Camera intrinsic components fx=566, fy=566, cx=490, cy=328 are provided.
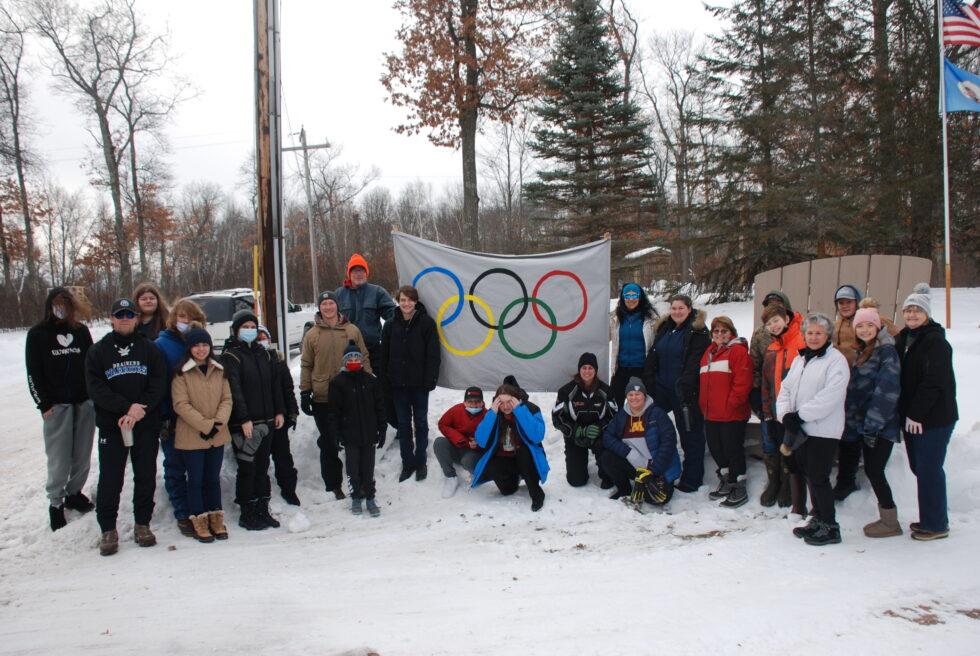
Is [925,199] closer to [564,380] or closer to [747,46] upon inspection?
[747,46]

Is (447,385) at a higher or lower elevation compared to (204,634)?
higher

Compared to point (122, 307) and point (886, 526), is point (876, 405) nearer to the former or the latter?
point (886, 526)

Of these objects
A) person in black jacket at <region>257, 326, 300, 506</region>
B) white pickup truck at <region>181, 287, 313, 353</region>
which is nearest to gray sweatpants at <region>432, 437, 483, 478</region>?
person in black jacket at <region>257, 326, 300, 506</region>

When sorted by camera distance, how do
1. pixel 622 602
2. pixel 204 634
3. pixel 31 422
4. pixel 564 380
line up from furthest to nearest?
pixel 31 422 < pixel 564 380 < pixel 622 602 < pixel 204 634

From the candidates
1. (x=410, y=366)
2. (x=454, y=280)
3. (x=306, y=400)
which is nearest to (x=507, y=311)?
(x=454, y=280)

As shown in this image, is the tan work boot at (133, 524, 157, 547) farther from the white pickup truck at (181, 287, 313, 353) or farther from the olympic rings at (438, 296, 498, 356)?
the white pickup truck at (181, 287, 313, 353)

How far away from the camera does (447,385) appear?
6.45m

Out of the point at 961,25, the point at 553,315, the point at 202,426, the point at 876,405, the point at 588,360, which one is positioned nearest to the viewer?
the point at 876,405

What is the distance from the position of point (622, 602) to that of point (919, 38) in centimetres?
2078

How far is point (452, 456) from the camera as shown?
5969 millimetres

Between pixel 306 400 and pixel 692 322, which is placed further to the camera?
pixel 306 400

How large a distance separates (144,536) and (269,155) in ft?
13.4

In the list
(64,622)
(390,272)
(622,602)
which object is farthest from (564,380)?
(390,272)

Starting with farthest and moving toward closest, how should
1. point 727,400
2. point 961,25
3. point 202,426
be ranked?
point 961,25, point 727,400, point 202,426
